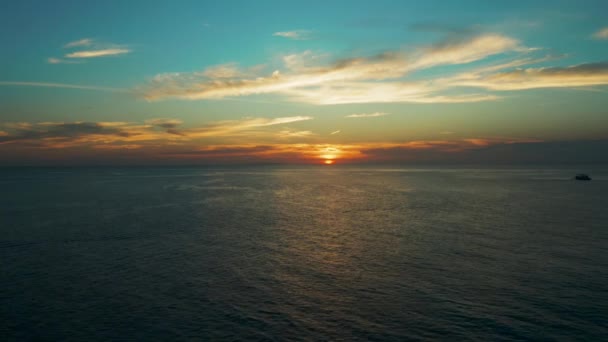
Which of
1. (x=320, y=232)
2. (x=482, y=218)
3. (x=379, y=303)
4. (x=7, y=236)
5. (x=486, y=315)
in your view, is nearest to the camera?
(x=486, y=315)

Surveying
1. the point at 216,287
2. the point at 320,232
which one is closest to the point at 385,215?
the point at 320,232

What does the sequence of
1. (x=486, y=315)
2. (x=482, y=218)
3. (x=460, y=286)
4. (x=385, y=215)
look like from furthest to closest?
(x=385, y=215) < (x=482, y=218) < (x=460, y=286) < (x=486, y=315)

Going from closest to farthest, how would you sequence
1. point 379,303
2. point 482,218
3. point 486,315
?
1. point 486,315
2. point 379,303
3. point 482,218

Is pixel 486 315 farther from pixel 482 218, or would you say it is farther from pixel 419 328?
pixel 482 218

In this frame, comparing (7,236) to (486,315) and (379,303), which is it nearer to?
(379,303)

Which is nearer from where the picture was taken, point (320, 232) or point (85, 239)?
point (85, 239)

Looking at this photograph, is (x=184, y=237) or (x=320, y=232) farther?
(x=320, y=232)

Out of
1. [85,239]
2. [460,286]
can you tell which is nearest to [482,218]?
[460,286]

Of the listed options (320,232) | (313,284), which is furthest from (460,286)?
(320,232)

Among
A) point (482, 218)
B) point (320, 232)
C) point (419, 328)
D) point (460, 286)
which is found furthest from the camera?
point (482, 218)
